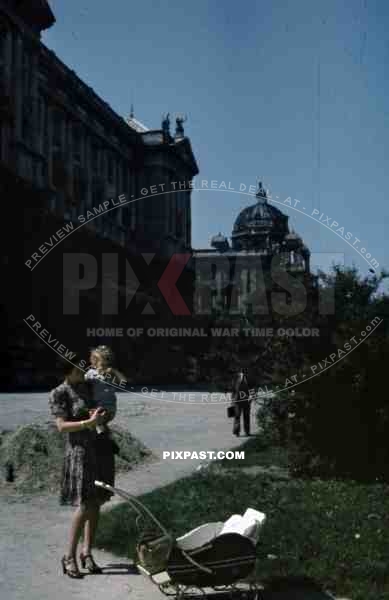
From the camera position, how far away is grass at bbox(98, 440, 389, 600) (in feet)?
19.5

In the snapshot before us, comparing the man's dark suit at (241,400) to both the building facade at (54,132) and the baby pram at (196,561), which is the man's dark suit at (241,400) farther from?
the building facade at (54,132)

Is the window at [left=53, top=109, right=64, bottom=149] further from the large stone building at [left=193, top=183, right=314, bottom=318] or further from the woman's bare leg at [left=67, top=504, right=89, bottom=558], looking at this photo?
the woman's bare leg at [left=67, top=504, right=89, bottom=558]

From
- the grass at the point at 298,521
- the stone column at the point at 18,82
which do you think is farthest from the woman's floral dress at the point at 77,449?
the stone column at the point at 18,82

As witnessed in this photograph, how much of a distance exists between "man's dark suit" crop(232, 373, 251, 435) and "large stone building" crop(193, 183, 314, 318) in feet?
4.80

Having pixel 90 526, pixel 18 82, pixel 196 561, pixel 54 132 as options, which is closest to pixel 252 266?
pixel 54 132

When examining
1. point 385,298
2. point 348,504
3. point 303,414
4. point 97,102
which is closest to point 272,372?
point 303,414

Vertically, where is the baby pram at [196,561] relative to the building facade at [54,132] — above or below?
below

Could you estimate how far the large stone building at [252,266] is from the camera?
45.3ft

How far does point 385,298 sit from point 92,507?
6734 mm

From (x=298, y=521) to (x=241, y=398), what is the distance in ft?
25.2

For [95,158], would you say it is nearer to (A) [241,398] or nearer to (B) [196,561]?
(A) [241,398]

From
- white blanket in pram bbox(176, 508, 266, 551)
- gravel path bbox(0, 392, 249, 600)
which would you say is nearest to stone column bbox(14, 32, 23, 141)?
gravel path bbox(0, 392, 249, 600)

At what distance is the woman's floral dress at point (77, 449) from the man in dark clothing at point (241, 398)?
9.23 metres

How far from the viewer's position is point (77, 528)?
19.7 feet
